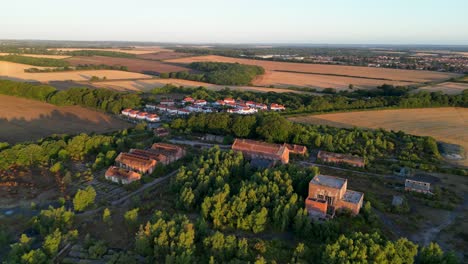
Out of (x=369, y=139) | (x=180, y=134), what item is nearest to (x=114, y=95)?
(x=180, y=134)

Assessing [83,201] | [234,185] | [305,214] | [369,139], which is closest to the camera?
[305,214]

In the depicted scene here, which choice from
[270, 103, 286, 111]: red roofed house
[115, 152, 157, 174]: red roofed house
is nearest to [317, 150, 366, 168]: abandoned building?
[115, 152, 157, 174]: red roofed house

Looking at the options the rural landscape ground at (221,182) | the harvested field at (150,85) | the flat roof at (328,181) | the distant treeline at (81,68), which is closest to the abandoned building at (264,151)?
the rural landscape ground at (221,182)

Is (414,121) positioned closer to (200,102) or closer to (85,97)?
(200,102)

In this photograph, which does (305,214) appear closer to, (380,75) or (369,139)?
(369,139)

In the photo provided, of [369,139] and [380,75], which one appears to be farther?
[380,75]

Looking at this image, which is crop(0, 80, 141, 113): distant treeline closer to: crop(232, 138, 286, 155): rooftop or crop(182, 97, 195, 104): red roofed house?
crop(182, 97, 195, 104): red roofed house

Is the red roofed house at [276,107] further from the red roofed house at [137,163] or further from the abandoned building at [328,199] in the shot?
the abandoned building at [328,199]
